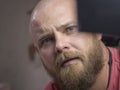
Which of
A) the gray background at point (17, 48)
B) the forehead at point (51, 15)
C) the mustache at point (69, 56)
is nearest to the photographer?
the mustache at point (69, 56)

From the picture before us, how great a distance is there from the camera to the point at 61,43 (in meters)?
0.72

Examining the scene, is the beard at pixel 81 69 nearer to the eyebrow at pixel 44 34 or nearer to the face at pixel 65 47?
the face at pixel 65 47

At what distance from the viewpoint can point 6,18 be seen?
2.00 m

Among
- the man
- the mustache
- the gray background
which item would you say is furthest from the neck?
the gray background

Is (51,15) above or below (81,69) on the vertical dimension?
above

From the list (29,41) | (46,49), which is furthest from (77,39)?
(29,41)

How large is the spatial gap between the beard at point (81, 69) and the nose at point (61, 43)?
0.05 ft

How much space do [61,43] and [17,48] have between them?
1348 mm

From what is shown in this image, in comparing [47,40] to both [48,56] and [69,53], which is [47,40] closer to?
[48,56]

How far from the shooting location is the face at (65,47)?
0.70 metres

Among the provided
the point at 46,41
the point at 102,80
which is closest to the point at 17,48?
the point at 46,41

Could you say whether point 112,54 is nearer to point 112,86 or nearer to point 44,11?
point 112,86

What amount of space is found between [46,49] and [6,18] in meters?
1.25

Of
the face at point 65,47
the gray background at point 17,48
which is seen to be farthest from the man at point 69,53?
the gray background at point 17,48
